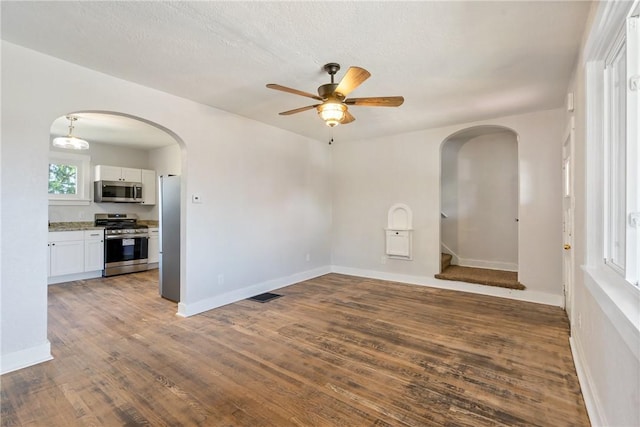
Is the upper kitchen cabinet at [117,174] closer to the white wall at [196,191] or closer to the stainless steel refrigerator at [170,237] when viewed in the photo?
the stainless steel refrigerator at [170,237]

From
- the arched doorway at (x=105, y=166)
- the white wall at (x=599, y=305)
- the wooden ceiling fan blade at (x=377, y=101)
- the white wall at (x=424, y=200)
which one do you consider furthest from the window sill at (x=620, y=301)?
the arched doorway at (x=105, y=166)

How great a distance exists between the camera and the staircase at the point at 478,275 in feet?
14.1

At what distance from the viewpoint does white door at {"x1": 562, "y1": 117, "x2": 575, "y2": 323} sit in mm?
2975

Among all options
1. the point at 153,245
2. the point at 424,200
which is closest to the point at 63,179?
the point at 153,245

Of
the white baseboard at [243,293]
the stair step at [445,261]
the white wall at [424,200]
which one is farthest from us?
the stair step at [445,261]

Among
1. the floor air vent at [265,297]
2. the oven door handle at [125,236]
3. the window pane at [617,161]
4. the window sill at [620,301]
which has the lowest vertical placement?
the floor air vent at [265,297]

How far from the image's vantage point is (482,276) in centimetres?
477

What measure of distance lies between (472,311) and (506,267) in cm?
233

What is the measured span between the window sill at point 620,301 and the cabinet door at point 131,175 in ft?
23.9

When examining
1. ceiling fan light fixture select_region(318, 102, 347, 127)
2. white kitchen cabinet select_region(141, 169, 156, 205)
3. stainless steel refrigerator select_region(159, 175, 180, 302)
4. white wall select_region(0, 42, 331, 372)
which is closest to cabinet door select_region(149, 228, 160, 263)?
white kitchen cabinet select_region(141, 169, 156, 205)

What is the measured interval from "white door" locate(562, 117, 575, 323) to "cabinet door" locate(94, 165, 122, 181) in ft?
23.9

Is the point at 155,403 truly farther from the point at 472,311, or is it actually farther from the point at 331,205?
the point at 331,205

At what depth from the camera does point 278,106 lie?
378 centimetres

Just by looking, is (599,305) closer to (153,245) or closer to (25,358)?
(25,358)
